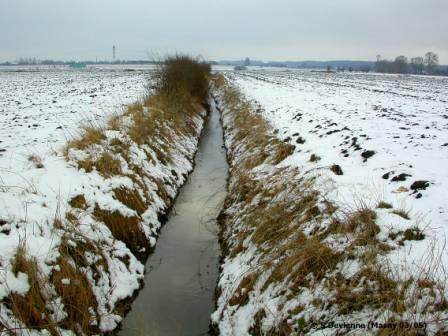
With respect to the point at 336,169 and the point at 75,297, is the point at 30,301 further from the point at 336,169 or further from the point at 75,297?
the point at 336,169

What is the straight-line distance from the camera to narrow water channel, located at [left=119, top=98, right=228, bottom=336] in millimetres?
4504

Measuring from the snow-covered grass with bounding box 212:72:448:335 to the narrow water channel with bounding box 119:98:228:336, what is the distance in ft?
1.03

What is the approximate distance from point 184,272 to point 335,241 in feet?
8.72

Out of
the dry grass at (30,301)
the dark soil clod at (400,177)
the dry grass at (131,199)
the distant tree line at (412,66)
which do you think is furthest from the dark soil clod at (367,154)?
the distant tree line at (412,66)

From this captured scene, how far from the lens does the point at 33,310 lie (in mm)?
3535

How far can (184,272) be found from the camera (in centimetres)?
559

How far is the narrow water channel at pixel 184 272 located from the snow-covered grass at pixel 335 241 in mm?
314

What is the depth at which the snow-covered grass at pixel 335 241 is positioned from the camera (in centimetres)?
316

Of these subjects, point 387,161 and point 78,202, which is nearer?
point 78,202

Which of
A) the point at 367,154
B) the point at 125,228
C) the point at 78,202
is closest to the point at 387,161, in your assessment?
the point at 367,154

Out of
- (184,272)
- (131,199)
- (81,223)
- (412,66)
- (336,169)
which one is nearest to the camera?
(81,223)

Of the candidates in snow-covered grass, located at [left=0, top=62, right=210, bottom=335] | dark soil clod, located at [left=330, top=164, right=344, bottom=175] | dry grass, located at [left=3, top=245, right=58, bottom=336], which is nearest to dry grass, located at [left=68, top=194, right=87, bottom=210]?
snow-covered grass, located at [left=0, top=62, right=210, bottom=335]

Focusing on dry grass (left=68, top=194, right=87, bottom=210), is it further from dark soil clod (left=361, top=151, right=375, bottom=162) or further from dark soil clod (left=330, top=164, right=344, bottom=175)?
dark soil clod (left=361, top=151, right=375, bottom=162)

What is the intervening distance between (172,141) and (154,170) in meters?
2.92
